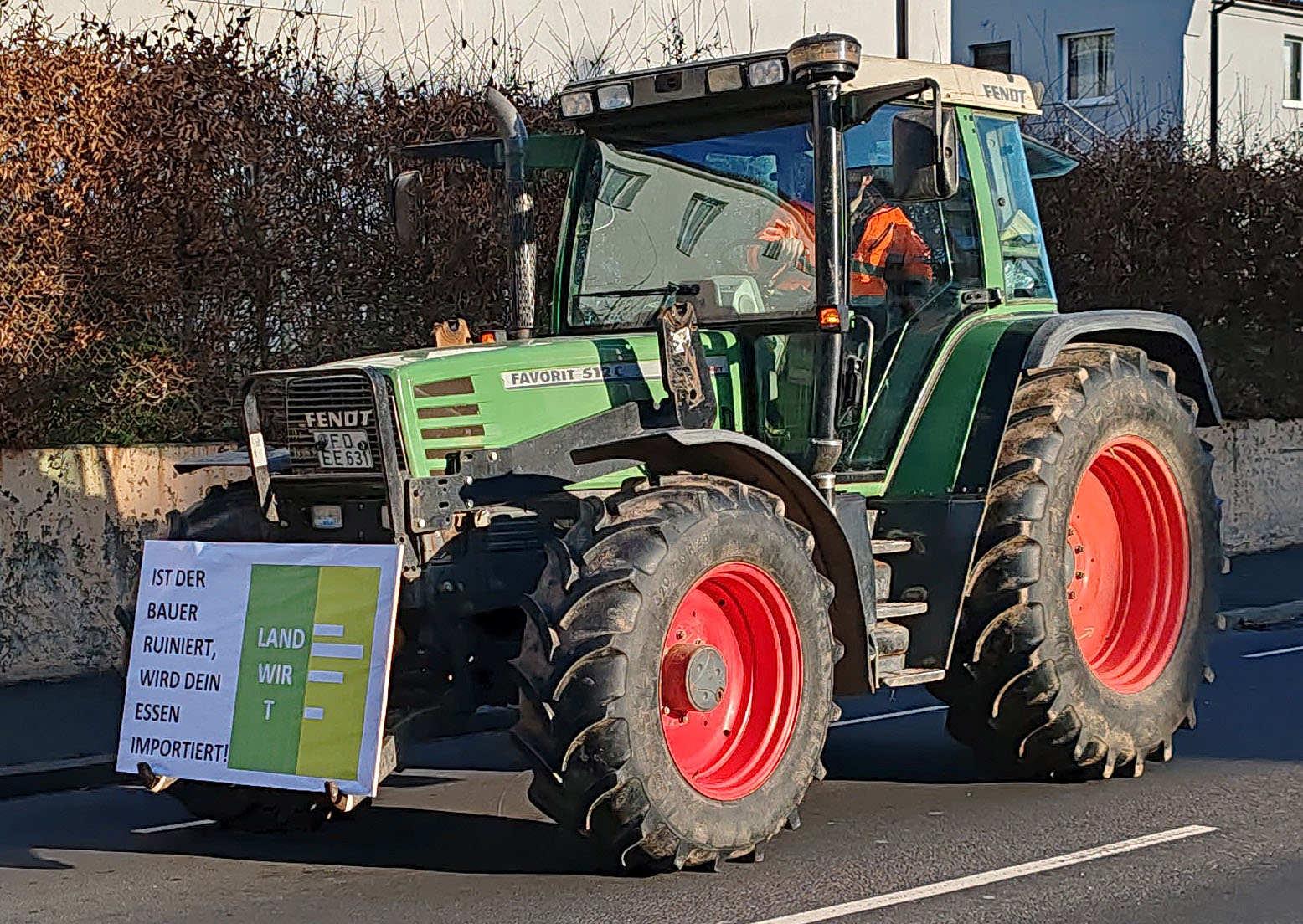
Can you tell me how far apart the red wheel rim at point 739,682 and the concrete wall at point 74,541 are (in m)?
5.15

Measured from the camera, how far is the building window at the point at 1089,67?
34.9 meters

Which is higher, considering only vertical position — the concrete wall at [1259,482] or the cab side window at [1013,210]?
the cab side window at [1013,210]

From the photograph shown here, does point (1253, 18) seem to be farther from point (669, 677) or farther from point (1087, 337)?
point (669, 677)

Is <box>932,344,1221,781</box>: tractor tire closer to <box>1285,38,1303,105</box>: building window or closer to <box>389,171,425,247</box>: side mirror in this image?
<box>389,171,425,247</box>: side mirror

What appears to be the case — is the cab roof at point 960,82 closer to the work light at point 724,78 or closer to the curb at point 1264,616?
the work light at point 724,78

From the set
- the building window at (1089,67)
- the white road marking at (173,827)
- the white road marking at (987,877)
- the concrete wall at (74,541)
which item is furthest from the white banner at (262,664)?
the building window at (1089,67)

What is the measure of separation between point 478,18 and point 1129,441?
10582mm

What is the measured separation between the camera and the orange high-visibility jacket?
755cm

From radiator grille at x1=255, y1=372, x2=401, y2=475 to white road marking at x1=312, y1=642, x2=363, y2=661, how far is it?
665mm

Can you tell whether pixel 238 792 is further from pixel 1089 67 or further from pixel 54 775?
pixel 1089 67

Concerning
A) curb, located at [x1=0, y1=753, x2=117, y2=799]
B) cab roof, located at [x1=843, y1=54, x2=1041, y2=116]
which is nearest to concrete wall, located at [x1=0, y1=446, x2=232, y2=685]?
curb, located at [x1=0, y1=753, x2=117, y2=799]

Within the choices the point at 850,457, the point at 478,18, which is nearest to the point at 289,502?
the point at 850,457

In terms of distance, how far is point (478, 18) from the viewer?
17.4 m

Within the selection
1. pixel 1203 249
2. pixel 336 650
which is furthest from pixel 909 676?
pixel 1203 249
